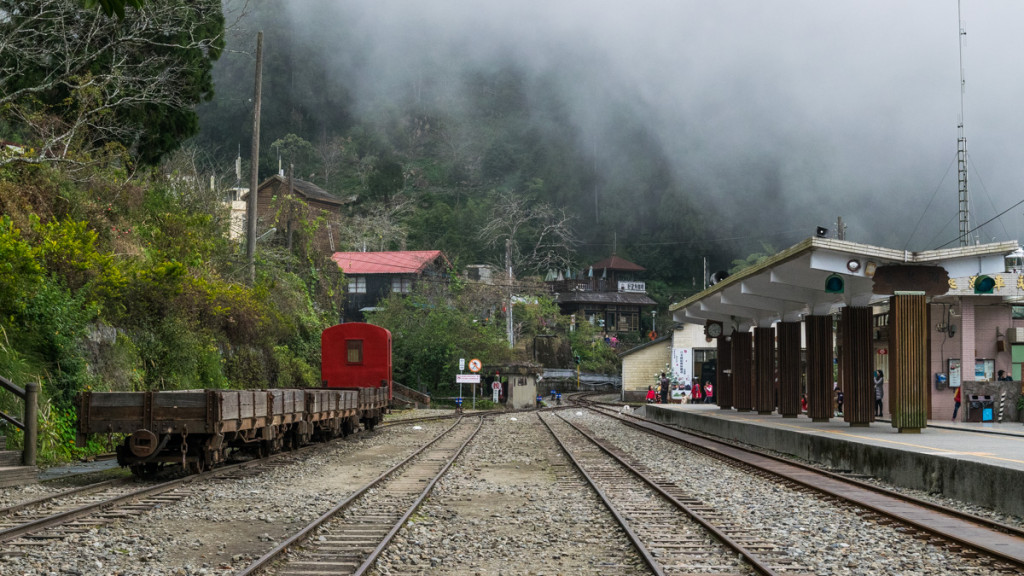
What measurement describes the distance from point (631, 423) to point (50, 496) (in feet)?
73.5

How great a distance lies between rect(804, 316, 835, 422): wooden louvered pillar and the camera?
2173cm

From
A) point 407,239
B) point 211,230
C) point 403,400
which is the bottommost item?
point 403,400

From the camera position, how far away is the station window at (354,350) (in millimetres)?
25500

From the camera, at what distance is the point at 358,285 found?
6500 cm

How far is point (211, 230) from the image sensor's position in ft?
92.9

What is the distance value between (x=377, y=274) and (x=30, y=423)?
173ft

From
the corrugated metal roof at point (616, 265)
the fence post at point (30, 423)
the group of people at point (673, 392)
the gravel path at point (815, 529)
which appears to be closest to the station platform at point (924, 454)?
the gravel path at point (815, 529)

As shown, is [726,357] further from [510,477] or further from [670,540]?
[670,540]

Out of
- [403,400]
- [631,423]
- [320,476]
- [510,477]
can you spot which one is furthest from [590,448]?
[403,400]

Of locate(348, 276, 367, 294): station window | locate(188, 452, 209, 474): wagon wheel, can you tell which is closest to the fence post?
locate(188, 452, 209, 474): wagon wheel

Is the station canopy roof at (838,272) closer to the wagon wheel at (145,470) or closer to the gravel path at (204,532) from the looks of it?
the gravel path at (204,532)

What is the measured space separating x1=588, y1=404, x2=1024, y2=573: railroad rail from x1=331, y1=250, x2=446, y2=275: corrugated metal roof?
160 feet

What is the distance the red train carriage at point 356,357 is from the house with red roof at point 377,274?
3717 centimetres

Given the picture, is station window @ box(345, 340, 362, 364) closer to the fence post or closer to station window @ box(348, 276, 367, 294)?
the fence post
